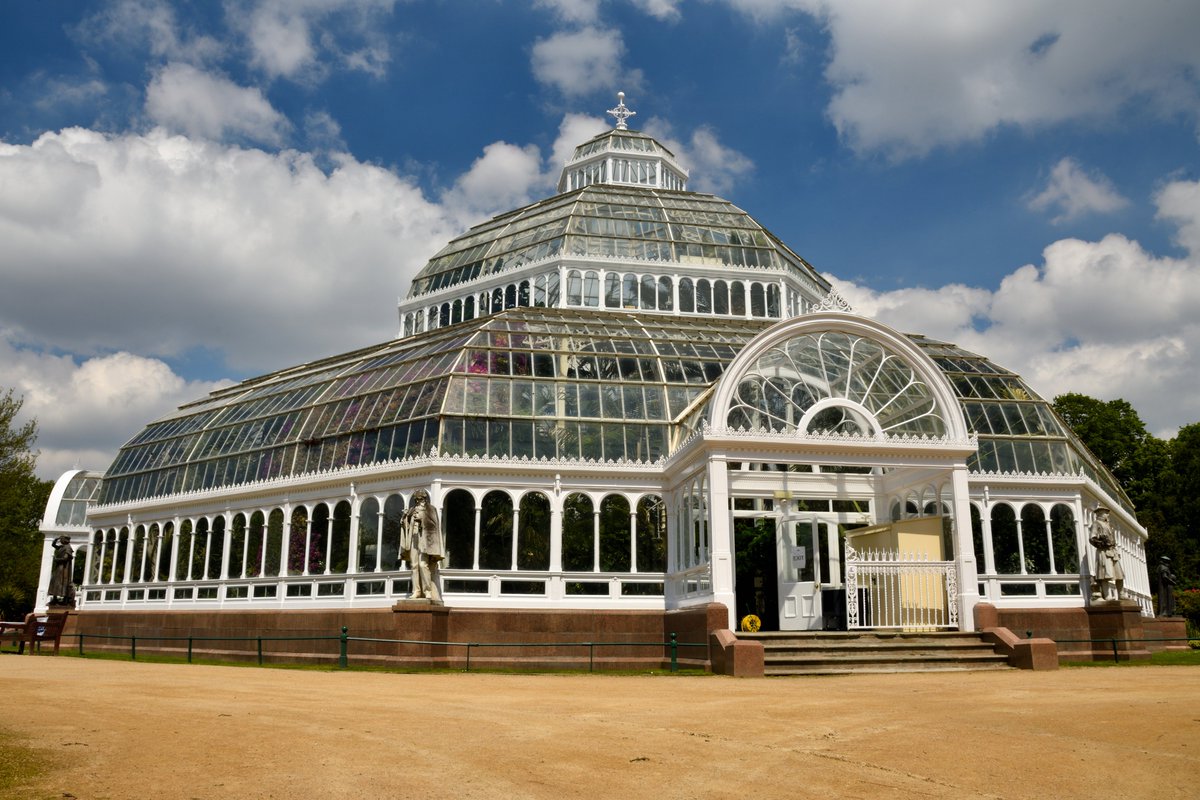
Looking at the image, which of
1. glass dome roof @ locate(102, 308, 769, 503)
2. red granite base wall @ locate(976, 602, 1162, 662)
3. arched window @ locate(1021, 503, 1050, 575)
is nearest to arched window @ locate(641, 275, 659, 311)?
glass dome roof @ locate(102, 308, 769, 503)

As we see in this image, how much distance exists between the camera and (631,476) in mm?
30359

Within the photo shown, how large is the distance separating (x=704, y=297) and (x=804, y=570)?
1400cm

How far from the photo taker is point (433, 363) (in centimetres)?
3269

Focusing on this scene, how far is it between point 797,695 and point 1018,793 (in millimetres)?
8217

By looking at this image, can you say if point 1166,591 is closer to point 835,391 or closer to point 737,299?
point 737,299

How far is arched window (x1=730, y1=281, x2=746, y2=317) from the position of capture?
135ft

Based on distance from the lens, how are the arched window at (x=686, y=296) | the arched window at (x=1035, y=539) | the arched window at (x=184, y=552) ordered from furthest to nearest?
the arched window at (x=686, y=296) → the arched window at (x=184, y=552) → the arched window at (x=1035, y=539)

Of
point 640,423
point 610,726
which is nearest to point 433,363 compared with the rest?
point 640,423

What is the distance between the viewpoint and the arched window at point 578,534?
2983cm

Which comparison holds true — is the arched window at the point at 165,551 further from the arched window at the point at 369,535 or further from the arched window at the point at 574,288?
the arched window at the point at 574,288

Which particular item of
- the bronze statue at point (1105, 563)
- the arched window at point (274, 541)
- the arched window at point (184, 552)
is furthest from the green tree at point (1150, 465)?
the arched window at point (184, 552)

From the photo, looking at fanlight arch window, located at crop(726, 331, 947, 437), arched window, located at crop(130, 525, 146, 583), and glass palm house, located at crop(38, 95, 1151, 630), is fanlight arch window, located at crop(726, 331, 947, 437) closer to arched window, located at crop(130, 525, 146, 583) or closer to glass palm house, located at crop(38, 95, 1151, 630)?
glass palm house, located at crop(38, 95, 1151, 630)

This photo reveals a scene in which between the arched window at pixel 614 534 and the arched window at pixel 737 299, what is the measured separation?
531 inches

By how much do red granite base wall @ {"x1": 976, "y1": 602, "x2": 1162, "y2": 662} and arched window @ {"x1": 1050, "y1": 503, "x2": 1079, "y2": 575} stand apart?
1577 mm
